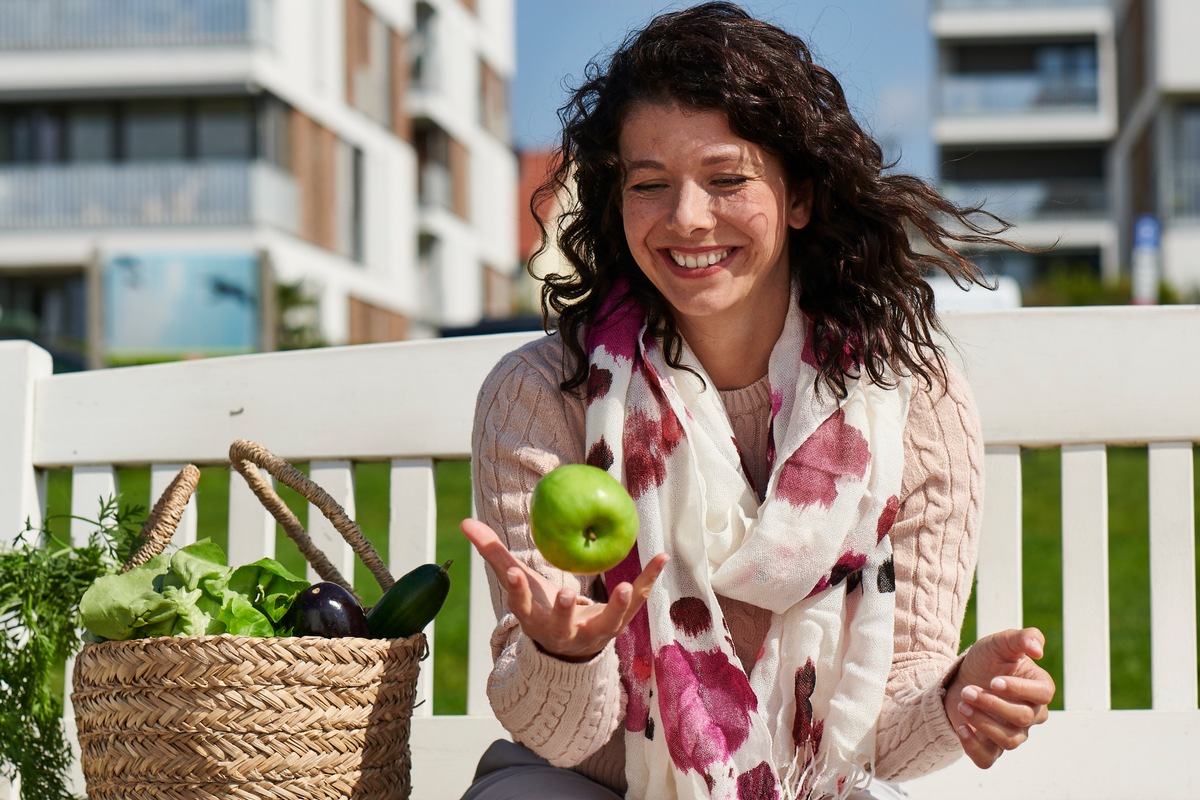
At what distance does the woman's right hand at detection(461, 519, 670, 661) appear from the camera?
1995mm

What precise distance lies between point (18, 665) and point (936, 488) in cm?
186

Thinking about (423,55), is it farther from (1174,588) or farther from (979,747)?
(979,747)

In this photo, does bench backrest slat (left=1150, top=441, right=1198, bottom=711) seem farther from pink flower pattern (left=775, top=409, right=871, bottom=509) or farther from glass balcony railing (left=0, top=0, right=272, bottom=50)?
glass balcony railing (left=0, top=0, right=272, bottom=50)

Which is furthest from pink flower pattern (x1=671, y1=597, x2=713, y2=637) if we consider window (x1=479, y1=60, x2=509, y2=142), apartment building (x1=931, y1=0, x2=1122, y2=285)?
apartment building (x1=931, y1=0, x2=1122, y2=285)

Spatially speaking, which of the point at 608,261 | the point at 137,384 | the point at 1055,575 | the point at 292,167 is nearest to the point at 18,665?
the point at 137,384

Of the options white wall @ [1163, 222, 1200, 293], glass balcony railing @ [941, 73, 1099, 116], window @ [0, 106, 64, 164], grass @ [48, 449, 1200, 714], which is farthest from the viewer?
glass balcony railing @ [941, 73, 1099, 116]

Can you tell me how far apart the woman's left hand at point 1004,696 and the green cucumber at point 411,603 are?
34.8 inches

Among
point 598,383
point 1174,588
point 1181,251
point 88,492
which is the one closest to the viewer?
point 598,383

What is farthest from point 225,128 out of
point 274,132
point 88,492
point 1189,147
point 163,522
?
point 163,522

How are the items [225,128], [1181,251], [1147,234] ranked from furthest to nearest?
[1181,251]
[225,128]
[1147,234]

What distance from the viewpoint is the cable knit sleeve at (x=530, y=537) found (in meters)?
2.26

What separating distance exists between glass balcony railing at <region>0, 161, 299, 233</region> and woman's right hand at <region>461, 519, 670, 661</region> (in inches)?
888

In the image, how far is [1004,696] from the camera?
212 centimetres

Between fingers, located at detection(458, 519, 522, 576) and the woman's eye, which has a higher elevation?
the woman's eye
